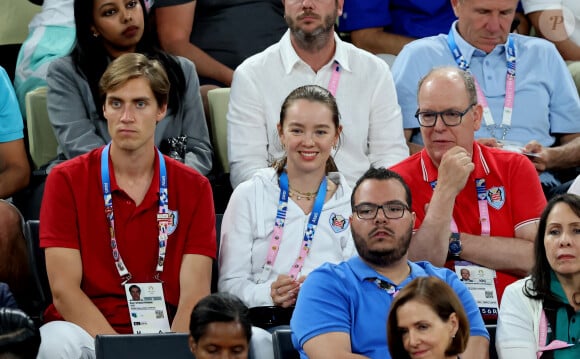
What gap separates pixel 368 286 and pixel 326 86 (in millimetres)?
1508

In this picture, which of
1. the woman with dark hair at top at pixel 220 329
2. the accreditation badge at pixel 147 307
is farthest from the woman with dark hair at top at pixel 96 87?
the woman with dark hair at top at pixel 220 329

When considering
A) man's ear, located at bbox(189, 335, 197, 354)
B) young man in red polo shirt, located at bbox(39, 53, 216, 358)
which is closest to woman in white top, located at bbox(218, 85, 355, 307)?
young man in red polo shirt, located at bbox(39, 53, 216, 358)

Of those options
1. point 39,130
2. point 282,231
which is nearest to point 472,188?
point 282,231

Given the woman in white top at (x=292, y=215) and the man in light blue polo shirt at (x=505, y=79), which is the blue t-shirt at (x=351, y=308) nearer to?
the woman in white top at (x=292, y=215)

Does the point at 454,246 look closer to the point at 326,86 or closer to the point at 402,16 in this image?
the point at 326,86

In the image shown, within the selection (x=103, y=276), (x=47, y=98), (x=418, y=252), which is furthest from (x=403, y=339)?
Result: (x=47, y=98)

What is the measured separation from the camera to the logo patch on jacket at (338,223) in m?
4.55

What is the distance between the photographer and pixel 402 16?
20.2ft

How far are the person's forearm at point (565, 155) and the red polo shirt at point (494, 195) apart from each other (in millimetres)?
648

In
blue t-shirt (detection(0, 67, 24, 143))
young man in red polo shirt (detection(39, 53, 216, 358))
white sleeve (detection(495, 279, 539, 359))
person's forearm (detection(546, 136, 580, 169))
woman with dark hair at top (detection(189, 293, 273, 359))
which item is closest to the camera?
woman with dark hair at top (detection(189, 293, 273, 359))

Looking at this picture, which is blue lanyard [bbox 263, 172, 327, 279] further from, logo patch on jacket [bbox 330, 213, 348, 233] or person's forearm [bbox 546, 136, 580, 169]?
person's forearm [bbox 546, 136, 580, 169]

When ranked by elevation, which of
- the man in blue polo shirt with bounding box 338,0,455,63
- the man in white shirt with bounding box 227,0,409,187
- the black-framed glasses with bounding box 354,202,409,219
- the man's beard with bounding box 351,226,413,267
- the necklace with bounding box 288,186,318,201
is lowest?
the man's beard with bounding box 351,226,413,267

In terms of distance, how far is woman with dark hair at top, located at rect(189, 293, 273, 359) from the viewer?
A: 3.74 metres

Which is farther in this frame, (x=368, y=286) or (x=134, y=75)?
(x=134, y=75)
